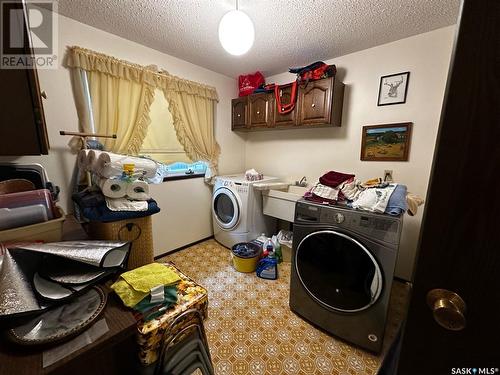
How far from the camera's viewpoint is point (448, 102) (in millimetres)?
371

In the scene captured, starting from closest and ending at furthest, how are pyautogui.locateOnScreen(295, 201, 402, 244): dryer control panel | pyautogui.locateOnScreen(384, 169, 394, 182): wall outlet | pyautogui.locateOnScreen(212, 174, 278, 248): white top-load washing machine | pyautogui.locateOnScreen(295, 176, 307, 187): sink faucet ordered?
1. pyautogui.locateOnScreen(295, 201, 402, 244): dryer control panel
2. pyautogui.locateOnScreen(384, 169, 394, 182): wall outlet
3. pyautogui.locateOnScreen(212, 174, 278, 248): white top-load washing machine
4. pyautogui.locateOnScreen(295, 176, 307, 187): sink faucet

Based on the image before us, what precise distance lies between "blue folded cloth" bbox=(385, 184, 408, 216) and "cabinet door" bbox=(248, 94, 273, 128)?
1.66 metres

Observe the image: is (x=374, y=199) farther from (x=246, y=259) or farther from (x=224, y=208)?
(x=224, y=208)

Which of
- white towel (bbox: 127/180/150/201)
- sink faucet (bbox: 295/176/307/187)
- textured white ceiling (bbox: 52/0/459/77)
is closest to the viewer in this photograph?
white towel (bbox: 127/180/150/201)

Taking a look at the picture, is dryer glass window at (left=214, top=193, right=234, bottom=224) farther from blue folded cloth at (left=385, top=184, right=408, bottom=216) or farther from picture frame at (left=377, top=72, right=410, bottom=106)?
picture frame at (left=377, top=72, right=410, bottom=106)

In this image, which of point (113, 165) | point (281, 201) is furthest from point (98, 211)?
point (281, 201)

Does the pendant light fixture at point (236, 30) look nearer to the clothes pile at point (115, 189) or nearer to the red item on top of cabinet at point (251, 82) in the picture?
the clothes pile at point (115, 189)

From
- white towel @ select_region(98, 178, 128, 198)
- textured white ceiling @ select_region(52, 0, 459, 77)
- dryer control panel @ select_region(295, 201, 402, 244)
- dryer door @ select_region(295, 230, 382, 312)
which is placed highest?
textured white ceiling @ select_region(52, 0, 459, 77)

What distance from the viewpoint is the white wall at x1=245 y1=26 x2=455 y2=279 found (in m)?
1.80

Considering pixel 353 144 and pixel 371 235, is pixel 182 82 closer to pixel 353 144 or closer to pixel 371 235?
pixel 353 144

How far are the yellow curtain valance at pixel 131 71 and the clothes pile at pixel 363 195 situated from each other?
1.92 m

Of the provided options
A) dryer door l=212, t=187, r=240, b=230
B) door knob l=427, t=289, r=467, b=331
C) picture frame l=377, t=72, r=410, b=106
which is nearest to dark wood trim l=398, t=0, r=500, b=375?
door knob l=427, t=289, r=467, b=331

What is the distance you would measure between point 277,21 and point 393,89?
129 cm

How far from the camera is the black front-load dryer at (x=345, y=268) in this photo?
123 cm
